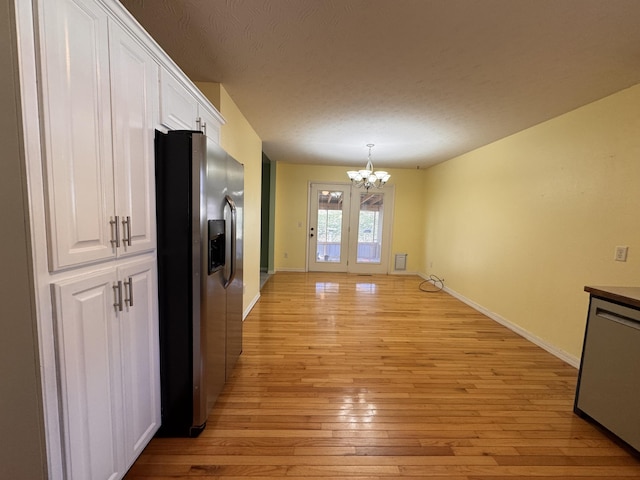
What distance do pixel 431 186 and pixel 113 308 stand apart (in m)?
5.83

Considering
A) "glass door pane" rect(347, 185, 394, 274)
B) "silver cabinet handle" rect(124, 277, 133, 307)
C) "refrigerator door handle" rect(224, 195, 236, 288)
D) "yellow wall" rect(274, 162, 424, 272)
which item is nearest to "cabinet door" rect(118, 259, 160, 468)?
"silver cabinet handle" rect(124, 277, 133, 307)

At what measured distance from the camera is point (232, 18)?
5.14 ft

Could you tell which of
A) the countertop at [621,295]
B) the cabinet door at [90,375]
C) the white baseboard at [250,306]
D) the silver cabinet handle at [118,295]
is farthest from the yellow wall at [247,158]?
the countertop at [621,295]

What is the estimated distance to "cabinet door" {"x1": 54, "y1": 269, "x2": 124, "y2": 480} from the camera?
96cm

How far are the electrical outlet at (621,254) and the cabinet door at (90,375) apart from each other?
3437mm

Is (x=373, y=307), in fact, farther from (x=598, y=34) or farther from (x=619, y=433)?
(x=598, y=34)

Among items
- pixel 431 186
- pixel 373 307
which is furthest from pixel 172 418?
pixel 431 186

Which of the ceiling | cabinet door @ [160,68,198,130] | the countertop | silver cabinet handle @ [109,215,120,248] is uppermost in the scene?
the ceiling

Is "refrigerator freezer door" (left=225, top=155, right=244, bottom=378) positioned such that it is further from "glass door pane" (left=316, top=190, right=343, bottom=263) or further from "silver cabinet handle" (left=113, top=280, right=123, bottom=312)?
"glass door pane" (left=316, top=190, right=343, bottom=263)

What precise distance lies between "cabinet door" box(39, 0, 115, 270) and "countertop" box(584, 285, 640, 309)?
264 centimetres

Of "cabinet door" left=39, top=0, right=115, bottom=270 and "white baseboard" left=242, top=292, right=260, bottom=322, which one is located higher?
"cabinet door" left=39, top=0, right=115, bottom=270

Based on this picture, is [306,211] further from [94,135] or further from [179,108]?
[94,135]

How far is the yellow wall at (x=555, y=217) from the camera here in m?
2.25

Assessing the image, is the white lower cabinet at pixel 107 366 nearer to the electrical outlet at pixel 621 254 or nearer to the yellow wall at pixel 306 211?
the electrical outlet at pixel 621 254
